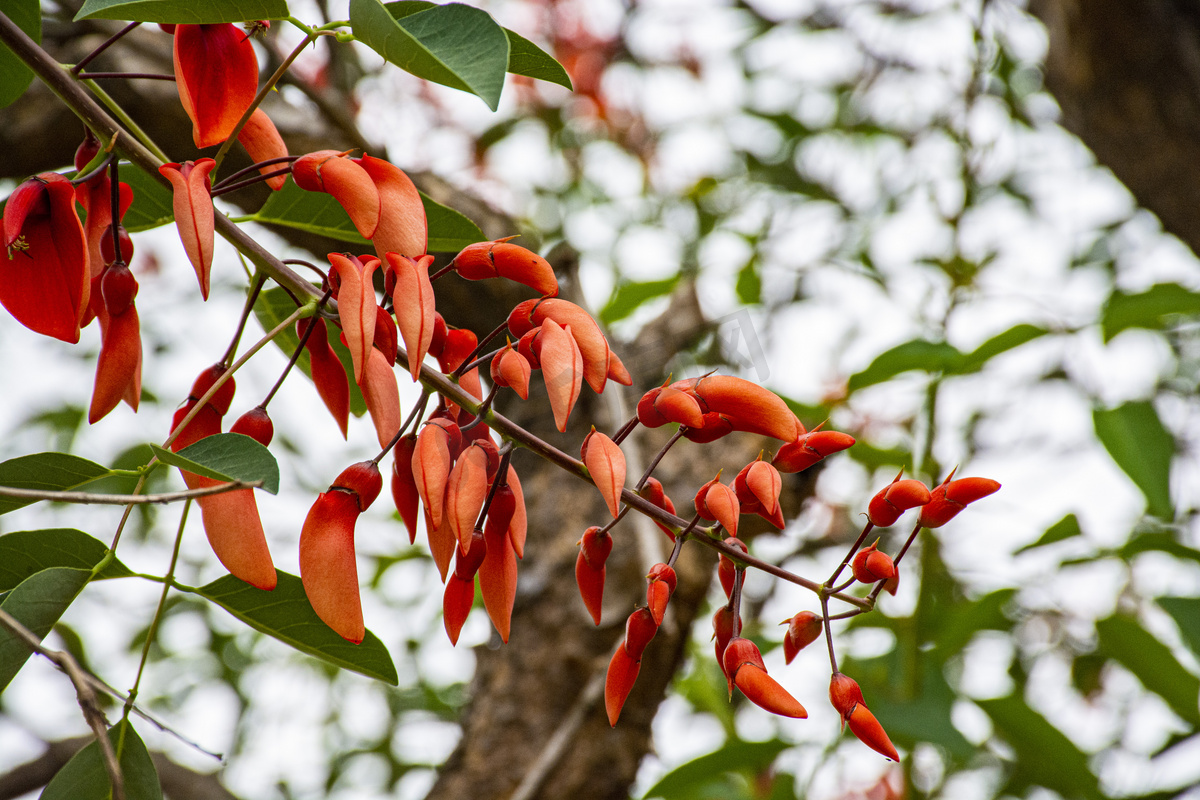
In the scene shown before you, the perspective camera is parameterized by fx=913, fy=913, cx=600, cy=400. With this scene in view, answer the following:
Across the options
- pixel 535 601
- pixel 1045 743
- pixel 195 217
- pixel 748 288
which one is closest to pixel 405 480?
pixel 195 217

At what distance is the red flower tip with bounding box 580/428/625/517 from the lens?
0.45 m

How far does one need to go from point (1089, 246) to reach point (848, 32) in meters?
0.72

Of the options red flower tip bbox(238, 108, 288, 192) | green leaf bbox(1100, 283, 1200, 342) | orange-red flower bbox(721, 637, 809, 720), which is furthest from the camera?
green leaf bbox(1100, 283, 1200, 342)

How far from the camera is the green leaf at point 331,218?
0.62 meters

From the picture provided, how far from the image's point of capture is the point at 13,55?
0.52 metres

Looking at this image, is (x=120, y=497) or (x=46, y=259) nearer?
(x=120, y=497)

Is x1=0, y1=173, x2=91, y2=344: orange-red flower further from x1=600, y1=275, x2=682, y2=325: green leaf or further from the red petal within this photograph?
x1=600, y1=275, x2=682, y2=325: green leaf

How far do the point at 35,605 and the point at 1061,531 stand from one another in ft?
3.65

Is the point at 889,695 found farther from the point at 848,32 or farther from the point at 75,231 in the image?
the point at 848,32

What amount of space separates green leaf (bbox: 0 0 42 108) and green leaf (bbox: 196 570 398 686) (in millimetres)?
314

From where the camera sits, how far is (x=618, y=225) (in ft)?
7.00

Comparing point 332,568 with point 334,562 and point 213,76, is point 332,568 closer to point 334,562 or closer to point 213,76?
point 334,562

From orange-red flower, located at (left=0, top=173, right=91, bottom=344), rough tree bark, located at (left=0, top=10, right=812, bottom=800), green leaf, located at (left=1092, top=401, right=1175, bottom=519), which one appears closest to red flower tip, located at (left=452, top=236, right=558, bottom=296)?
orange-red flower, located at (left=0, top=173, right=91, bottom=344)

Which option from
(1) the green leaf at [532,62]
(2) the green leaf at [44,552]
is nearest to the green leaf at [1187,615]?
(1) the green leaf at [532,62]
